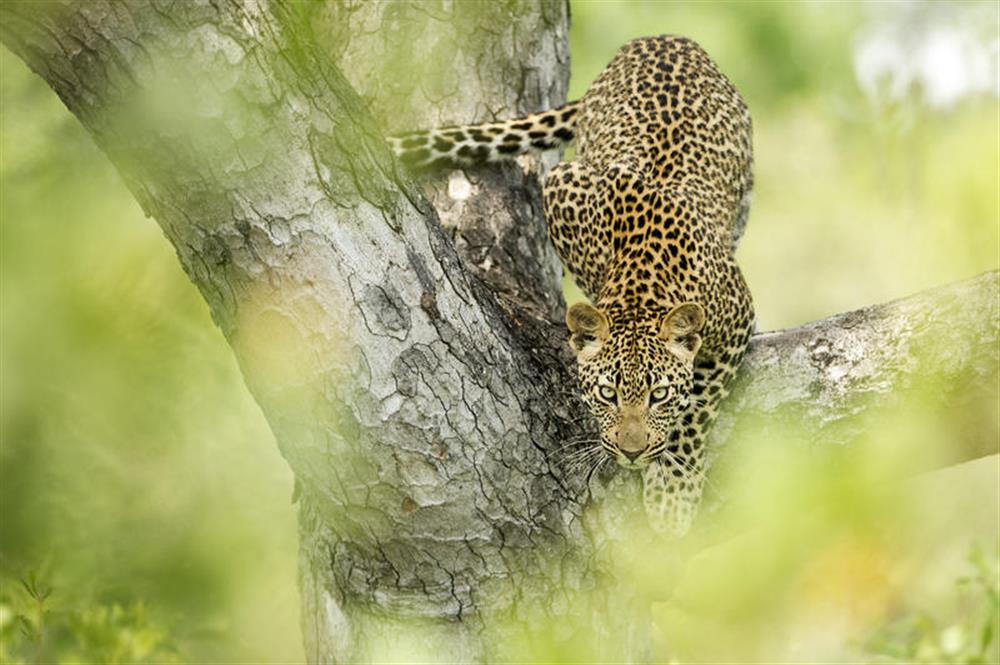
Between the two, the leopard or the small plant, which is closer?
the small plant

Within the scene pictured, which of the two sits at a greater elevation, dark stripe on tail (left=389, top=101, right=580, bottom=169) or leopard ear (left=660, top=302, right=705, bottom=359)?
dark stripe on tail (left=389, top=101, right=580, bottom=169)

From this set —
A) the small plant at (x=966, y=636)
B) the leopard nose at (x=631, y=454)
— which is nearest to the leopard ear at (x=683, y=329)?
the leopard nose at (x=631, y=454)

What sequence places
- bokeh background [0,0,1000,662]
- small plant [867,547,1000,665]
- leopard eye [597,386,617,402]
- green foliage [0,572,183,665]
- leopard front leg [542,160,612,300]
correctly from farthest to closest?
leopard front leg [542,160,612,300]
leopard eye [597,386,617,402]
green foliage [0,572,183,665]
small plant [867,547,1000,665]
bokeh background [0,0,1000,662]

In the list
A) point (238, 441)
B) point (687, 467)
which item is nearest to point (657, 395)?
point (687, 467)

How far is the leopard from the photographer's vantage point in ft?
17.2

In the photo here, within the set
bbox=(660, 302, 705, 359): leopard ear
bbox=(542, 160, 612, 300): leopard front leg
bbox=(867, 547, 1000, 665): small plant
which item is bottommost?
bbox=(867, 547, 1000, 665): small plant

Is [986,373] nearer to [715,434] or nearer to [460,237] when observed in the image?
[715,434]

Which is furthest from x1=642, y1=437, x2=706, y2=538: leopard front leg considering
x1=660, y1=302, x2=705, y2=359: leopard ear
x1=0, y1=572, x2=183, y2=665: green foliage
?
x1=0, y1=572, x2=183, y2=665: green foliage

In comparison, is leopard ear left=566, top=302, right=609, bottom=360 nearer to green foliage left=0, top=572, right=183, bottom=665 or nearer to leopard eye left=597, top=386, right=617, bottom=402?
leopard eye left=597, top=386, right=617, bottom=402

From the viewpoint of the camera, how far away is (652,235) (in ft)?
18.9

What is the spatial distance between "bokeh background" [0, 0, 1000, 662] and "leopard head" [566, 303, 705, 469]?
530mm

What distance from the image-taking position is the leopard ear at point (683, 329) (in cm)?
523

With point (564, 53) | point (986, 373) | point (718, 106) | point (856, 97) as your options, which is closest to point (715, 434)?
point (986, 373)

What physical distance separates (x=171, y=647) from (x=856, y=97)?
561 centimetres
